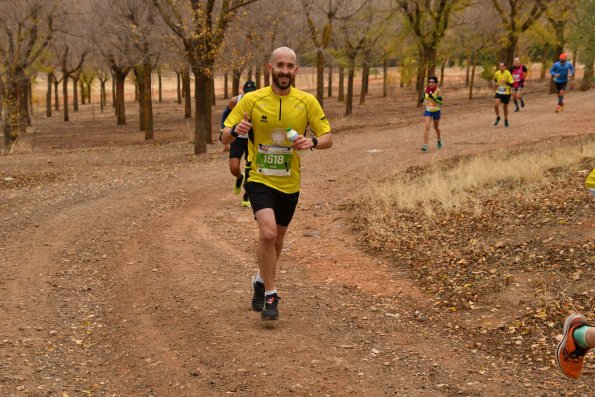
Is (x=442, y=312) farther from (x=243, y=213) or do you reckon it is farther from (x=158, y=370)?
(x=243, y=213)

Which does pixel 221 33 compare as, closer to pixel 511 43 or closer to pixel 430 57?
pixel 430 57

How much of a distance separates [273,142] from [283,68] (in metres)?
0.65

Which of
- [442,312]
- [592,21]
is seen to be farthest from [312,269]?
[592,21]

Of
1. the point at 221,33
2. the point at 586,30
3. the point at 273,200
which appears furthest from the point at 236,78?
the point at 273,200

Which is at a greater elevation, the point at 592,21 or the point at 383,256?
the point at 592,21

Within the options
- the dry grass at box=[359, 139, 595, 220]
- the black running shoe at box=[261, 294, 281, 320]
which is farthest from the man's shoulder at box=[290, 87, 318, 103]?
the dry grass at box=[359, 139, 595, 220]

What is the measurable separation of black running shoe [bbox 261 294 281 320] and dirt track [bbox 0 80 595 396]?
0.11 m

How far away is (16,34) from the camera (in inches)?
989

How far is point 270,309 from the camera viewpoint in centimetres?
596

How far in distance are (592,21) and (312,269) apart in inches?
430

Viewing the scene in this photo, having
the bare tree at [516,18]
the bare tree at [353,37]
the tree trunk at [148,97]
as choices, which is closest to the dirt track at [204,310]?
the tree trunk at [148,97]

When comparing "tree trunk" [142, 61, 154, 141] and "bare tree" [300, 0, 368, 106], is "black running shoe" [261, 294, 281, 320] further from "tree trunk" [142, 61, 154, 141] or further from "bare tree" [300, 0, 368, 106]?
"bare tree" [300, 0, 368, 106]

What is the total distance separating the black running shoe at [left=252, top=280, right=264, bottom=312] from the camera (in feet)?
20.7

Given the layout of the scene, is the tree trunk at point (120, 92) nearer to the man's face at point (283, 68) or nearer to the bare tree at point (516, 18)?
the bare tree at point (516, 18)
